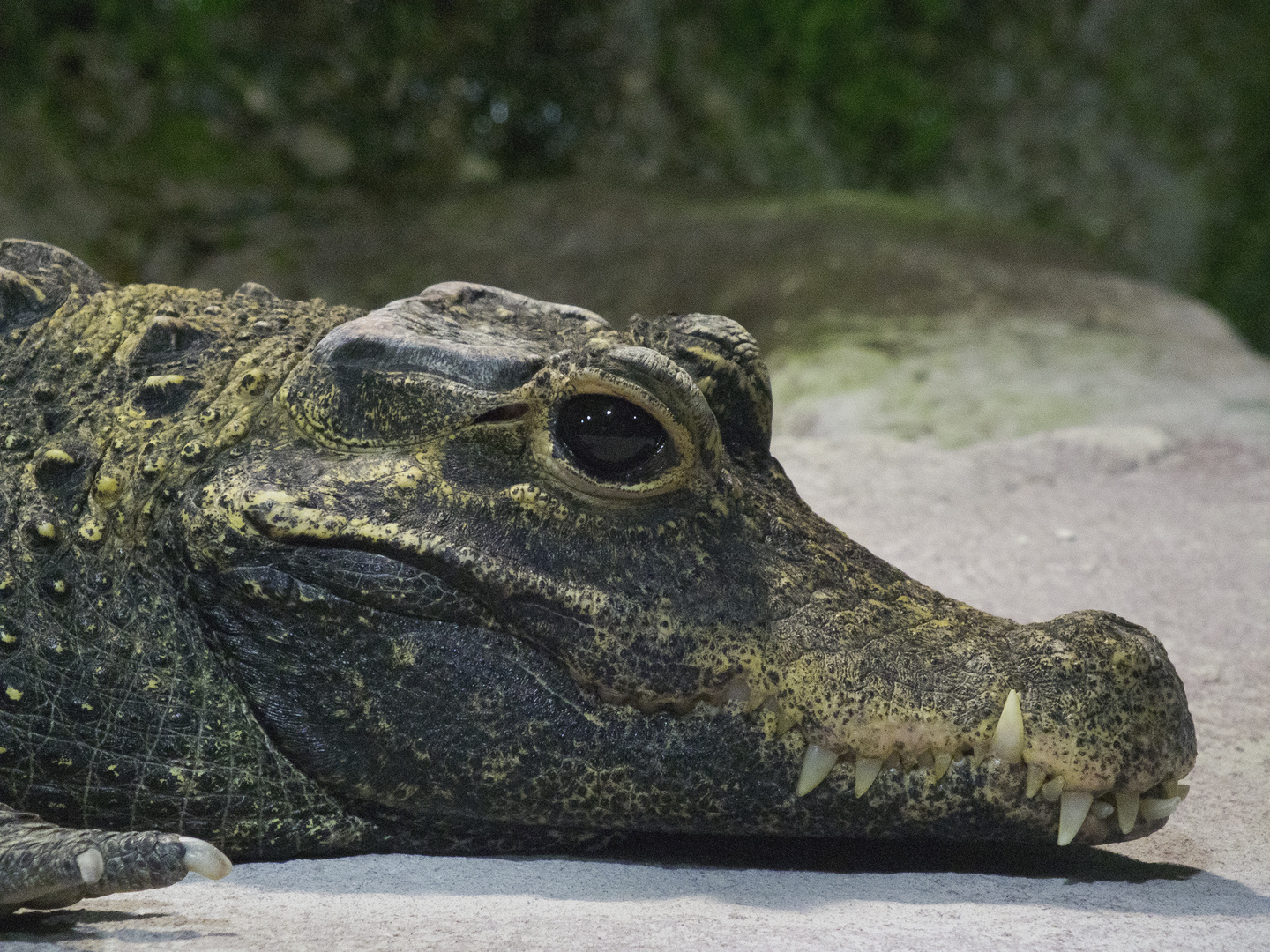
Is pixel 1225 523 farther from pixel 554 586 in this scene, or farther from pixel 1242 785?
pixel 554 586

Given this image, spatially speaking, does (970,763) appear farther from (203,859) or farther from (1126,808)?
(203,859)

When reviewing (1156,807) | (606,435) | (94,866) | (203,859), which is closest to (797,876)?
(1156,807)

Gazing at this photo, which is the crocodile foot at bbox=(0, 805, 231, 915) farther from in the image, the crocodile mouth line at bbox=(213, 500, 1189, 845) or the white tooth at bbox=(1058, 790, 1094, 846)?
the white tooth at bbox=(1058, 790, 1094, 846)

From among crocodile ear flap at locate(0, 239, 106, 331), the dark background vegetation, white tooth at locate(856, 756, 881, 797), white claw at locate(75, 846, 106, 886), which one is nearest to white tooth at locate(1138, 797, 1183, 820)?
white tooth at locate(856, 756, 881, 797)

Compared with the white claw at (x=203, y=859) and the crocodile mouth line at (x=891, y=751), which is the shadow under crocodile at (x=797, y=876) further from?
the white claw at (x=203, y=859)

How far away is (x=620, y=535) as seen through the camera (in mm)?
2770

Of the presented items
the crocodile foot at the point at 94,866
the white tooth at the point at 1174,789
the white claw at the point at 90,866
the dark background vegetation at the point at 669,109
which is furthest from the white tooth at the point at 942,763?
the dark background vegetation at the point at 669,109

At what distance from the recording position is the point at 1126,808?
2656 mm

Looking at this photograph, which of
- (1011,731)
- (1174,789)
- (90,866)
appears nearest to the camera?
(90,866)

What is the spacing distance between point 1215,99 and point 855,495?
8.36 meters

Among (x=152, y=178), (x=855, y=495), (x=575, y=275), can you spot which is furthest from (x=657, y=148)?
(x=855, y=495)

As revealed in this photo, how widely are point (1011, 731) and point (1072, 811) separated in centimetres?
23

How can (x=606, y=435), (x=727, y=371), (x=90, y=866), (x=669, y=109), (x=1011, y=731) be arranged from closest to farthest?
1. (x=90, y=866)
2. (x=1011, y=731)
3. (x=606, y=435)
4. (x=727, y=371)
5. (x=669, y=109)

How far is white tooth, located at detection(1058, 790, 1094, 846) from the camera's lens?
2625 millimetres
